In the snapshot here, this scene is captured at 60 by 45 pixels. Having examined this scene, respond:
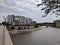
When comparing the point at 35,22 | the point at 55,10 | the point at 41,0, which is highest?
the point at 41,0

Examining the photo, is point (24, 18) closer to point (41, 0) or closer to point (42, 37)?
point (41, 0)

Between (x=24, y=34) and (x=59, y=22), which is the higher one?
(x=59, y=22)

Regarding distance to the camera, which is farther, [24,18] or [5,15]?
[5,15]

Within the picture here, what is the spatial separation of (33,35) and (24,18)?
56.0 inches

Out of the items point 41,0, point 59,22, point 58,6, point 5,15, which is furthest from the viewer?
point 5,15

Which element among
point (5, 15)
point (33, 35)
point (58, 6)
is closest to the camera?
point (58, 6)

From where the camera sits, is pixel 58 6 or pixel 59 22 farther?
pixel 59 22

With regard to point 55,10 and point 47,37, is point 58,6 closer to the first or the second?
point 55,10

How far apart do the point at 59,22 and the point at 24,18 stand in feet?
2.16

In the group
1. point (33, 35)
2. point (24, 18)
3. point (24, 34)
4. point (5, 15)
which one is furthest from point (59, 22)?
point (24, 34)

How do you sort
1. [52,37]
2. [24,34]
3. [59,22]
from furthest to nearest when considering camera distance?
[24,34], [52,37], [59,22]

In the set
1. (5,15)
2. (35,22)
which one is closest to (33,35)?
(5,15)

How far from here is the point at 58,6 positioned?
1769 millimetres

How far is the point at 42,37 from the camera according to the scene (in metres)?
3.81
